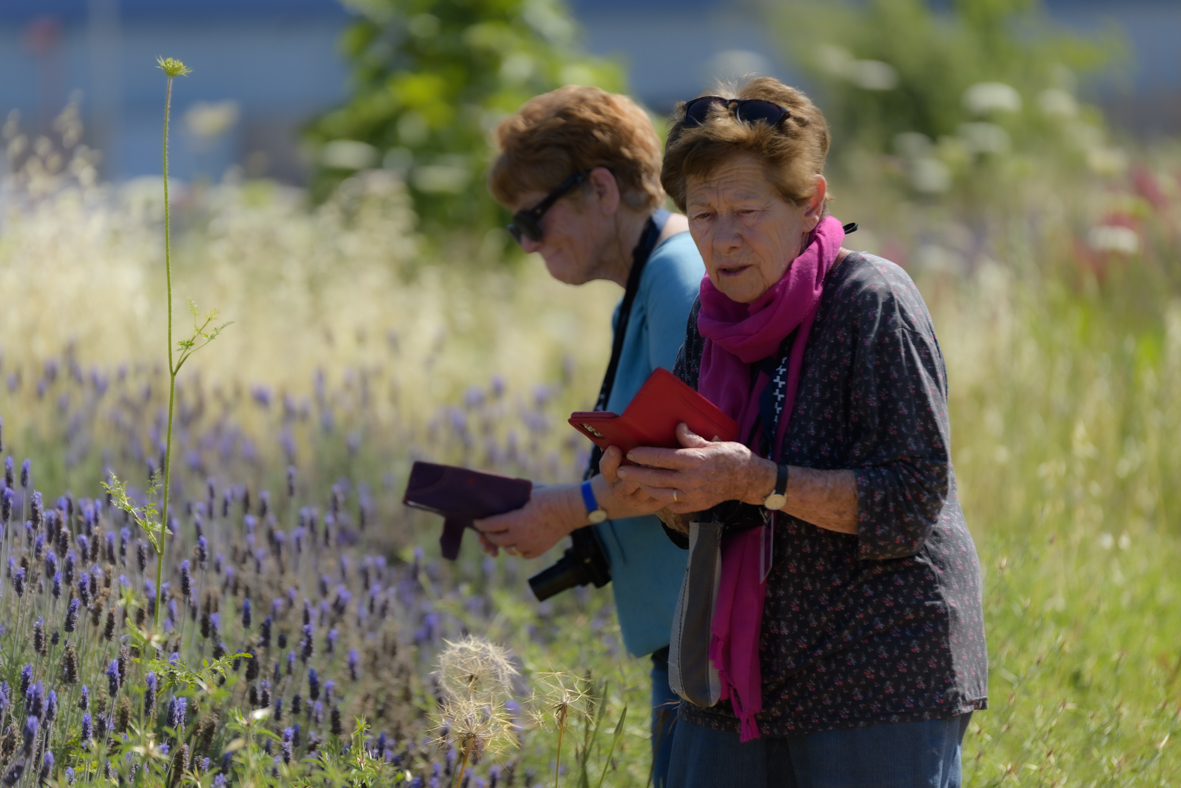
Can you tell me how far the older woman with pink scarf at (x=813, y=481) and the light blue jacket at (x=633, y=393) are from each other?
41 cm

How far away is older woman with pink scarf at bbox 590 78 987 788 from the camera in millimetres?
1778

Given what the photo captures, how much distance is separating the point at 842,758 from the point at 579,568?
897 mm

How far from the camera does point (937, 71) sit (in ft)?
40.5

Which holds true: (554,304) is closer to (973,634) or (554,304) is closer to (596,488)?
(596,488)

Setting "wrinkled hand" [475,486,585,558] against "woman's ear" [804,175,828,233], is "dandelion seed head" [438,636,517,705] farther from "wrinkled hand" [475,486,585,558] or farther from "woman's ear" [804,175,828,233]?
"woman's ear" [804,175,828,233]

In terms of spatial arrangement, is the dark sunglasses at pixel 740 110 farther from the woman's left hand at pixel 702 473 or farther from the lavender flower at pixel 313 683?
the lavender flower at pixel 313 683

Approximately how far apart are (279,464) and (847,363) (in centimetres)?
288

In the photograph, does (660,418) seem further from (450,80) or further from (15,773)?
(450,80)

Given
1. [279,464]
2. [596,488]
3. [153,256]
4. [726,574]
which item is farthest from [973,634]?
[153,256]

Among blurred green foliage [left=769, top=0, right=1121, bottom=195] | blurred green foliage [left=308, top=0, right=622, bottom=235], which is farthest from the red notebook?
blurred green foliage [left=769, top=0, right=1121, bottom=195]

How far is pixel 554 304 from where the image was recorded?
25.9 feet

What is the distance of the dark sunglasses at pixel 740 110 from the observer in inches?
73.1

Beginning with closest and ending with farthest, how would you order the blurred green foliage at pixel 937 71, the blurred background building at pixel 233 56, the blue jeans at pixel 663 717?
the blue jeans at pixel 663 717 → the blurred green foliage at pixel 937 71 → the blurred background building at pixel 233 56

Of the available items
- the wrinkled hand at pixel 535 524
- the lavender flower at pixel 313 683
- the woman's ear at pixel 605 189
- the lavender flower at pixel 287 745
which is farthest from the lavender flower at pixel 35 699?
the woman's ear at pixel 605 189
